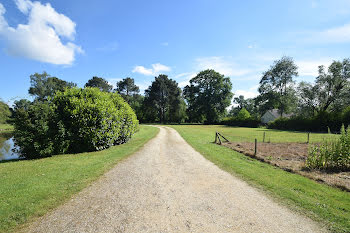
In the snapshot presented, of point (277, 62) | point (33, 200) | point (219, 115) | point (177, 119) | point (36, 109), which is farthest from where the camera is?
point (177, 119)

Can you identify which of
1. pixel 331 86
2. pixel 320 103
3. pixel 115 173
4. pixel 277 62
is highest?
pixel 277 62

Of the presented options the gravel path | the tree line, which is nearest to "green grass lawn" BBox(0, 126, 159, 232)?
the gravel path

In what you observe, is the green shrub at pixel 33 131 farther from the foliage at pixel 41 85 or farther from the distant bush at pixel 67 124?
the foliage at pixel 41 85

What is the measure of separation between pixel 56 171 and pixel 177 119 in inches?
2561

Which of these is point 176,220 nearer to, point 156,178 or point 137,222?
point 137,222

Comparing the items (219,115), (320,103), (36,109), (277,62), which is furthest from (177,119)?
(36,109)

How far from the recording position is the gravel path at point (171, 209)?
380 cm

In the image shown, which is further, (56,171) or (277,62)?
(277,62)

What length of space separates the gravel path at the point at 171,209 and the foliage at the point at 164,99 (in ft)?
195

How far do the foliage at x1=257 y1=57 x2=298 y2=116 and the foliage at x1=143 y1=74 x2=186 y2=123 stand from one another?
30.4 metres

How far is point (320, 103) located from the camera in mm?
43062

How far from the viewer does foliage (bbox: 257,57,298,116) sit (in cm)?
4947

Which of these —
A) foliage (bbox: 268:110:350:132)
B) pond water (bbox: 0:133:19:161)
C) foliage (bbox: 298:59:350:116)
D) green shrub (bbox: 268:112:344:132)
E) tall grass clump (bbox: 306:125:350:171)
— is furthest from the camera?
foliage (bbox: 298:59:350:116)

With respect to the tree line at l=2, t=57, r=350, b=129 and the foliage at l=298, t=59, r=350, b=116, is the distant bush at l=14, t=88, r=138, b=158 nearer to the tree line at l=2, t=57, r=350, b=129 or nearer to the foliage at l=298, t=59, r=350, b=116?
the tree line at l=2, t=57, r=350, b=129
